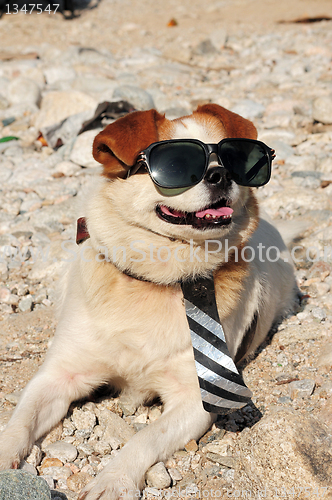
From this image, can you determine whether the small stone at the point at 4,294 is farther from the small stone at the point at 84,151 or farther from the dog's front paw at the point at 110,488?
the small stone at the point at 84,151

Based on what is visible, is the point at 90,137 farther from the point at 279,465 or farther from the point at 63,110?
the point at 279,465

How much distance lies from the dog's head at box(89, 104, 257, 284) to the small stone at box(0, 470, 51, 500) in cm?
128

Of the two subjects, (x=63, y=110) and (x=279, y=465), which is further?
(x=63, y=110)

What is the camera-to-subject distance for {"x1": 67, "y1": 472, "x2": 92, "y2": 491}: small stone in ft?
8.12

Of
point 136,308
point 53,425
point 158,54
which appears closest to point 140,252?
point 136,308

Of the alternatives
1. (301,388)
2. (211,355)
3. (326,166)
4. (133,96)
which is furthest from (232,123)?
(133,96)

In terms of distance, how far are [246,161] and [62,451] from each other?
1914 mm

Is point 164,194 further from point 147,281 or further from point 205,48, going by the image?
point 205,48

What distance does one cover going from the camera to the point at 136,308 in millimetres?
2838

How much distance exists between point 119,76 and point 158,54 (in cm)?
→ 263

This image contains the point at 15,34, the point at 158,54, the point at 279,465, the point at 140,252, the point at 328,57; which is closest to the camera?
the point at 279,465

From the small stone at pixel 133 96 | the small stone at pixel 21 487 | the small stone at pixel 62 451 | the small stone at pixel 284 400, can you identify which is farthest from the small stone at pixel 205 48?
the small stone at pixel 21 487

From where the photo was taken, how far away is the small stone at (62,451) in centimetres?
264

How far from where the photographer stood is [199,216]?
8.69 ft
